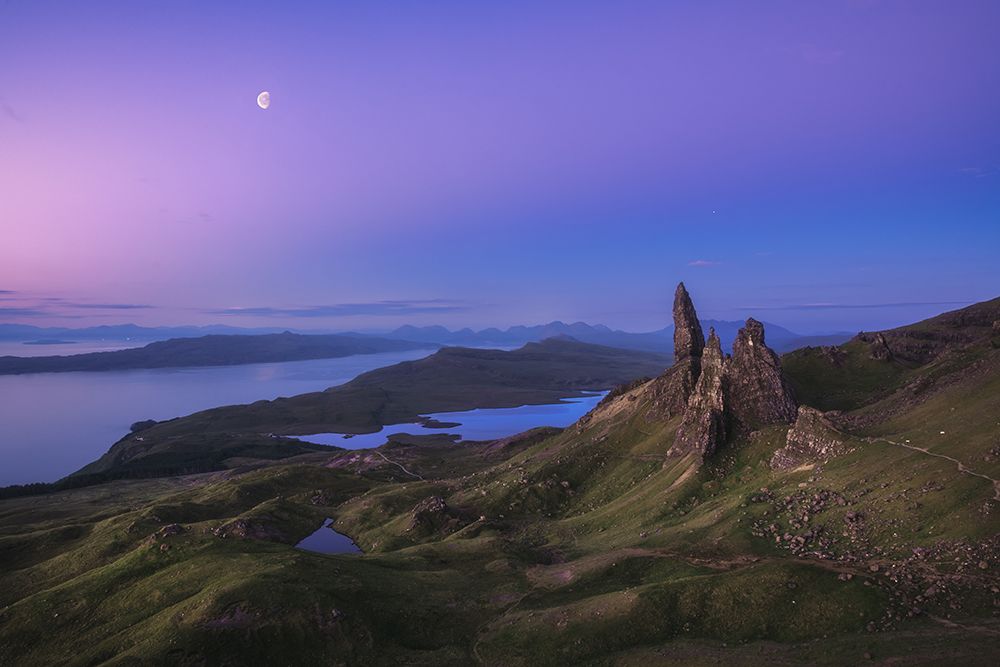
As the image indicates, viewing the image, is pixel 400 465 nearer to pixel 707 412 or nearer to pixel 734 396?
pixel 707 412

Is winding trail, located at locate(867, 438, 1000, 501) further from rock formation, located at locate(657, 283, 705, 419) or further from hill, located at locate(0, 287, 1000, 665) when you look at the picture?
rock formation, located at locate(657, 283, 705, 419)

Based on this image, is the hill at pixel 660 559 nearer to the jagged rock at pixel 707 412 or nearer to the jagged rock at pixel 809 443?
the jagged rock at pixel 809 443

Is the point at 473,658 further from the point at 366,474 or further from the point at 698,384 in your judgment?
the point at 366,474

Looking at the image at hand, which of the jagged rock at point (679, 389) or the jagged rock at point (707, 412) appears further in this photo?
the jagged rock at point (679, 389)

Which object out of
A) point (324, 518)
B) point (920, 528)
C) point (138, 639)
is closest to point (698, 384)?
point (920, 528)

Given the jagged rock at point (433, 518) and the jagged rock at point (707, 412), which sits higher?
the jagged rock at point (707, 412)

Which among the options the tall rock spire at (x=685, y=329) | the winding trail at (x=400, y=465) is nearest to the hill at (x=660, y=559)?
the tall rock spire at (x=685, y=329)
